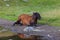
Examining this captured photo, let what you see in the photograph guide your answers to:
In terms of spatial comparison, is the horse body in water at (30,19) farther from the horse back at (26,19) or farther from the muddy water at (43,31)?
the muddy water at (43,31)

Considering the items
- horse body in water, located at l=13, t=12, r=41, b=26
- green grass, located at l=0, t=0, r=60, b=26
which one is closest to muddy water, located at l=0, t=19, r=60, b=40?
horse body in water, located at l=13, t=12, r=41, b=26

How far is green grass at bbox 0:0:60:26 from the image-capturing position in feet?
42.2

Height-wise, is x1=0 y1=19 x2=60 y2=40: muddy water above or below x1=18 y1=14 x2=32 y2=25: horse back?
below

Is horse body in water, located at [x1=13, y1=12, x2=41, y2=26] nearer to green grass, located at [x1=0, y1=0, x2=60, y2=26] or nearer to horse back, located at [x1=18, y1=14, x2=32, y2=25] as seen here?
horse back, located at [x1=18, y1=14, x2=32, y2=25]

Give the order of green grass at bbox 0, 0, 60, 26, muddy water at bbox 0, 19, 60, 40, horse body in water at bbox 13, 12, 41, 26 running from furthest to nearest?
1. green grass at bbox 0, 0, 60, 26
2. horse body in water at bbox 13, 12, 41, 26
3. muddy water at bbox 0, 19, 60, 40

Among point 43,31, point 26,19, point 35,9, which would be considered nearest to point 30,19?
point 26,19

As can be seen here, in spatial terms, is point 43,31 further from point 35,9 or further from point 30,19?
point 35,9

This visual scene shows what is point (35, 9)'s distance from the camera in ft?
49.0

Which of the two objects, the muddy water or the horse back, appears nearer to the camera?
the muddy water

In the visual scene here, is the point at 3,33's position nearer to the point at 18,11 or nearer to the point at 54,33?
the point at 54,33

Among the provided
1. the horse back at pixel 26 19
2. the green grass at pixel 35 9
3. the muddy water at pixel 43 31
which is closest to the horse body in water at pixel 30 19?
the horse back at pixel 26 19

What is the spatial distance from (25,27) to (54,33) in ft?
4.64

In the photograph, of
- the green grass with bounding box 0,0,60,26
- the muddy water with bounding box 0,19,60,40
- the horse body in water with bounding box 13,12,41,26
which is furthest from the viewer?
the green grass with bounding box 0,0,60,26

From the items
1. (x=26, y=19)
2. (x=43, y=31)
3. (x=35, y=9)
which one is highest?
(x=35, y=9)
